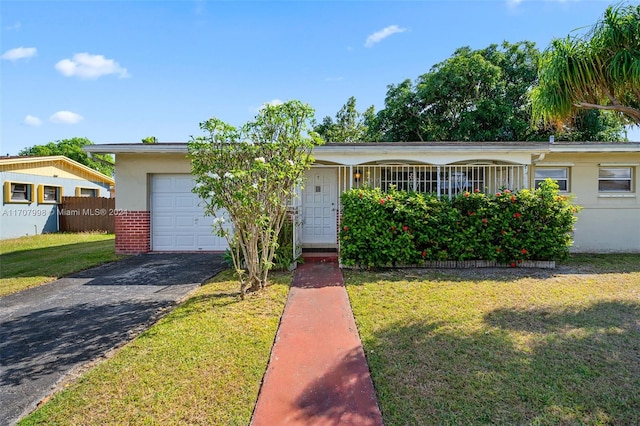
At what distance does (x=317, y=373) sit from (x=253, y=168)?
9.79 ft

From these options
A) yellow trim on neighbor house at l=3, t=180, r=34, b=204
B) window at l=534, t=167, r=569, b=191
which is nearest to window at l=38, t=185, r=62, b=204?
yellow trim on neighbor house at l=3, t=180, r=34, b=204

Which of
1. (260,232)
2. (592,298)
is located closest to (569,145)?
(592,298)

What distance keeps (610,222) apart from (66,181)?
924 inches

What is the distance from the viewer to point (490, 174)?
29.7 feet

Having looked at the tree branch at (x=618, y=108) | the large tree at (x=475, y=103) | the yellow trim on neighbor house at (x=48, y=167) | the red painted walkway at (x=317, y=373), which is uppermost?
the large tree at (x=475, y=103)

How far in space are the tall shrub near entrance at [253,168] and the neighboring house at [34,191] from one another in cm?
1413

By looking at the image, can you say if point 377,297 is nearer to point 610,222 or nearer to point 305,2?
point 305,2

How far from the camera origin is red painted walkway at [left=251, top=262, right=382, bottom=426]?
2375 millimetres

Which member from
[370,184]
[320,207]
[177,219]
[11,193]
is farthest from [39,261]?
[370,184]

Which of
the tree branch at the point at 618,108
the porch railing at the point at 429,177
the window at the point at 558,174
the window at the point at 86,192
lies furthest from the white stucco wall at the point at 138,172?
the window at the point at 86,192

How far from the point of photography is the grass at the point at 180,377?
7.68 ft

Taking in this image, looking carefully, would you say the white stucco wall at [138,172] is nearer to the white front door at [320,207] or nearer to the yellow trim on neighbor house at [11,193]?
the white front door at [320,207]

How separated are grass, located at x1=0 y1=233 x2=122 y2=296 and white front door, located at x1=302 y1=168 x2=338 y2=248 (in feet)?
17.4

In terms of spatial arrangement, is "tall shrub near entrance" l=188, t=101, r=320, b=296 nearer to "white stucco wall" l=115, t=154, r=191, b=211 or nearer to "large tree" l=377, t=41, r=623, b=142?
"white stucco wall" l=115, t=154, r=191, b=211
